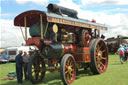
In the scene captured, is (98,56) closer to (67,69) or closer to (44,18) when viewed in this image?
(67,69)

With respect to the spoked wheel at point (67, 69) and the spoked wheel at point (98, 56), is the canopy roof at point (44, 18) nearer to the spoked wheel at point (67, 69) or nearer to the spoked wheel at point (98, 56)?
the spoked wheel at point (98, 56)

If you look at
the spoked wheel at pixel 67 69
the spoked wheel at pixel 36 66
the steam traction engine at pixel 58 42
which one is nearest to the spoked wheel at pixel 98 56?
the steam traction engine at pixel 58 42

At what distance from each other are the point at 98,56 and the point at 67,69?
8.71ft

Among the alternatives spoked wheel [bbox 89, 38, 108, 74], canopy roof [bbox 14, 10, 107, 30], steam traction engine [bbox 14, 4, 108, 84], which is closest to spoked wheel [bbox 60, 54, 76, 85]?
steam traction engine [bbox 14, 4, 108, 84]

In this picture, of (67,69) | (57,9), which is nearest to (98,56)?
(67,69)

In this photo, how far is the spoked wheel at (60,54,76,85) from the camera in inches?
252

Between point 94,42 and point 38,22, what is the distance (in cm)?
297

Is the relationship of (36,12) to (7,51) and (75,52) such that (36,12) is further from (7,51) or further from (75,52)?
(7,51)

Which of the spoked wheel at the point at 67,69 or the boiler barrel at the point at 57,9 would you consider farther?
the boiler barrel at the point at 57,9

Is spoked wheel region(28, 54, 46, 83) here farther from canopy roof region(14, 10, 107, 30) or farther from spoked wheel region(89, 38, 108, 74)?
spoked wheel region(89, 38, 108, 74)

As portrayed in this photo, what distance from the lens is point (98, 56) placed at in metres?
9.05

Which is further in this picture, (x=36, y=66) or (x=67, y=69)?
(x=36, y=66)

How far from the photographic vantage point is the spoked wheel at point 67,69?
639 cm

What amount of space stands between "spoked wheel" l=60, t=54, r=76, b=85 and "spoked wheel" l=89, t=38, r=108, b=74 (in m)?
1.54
